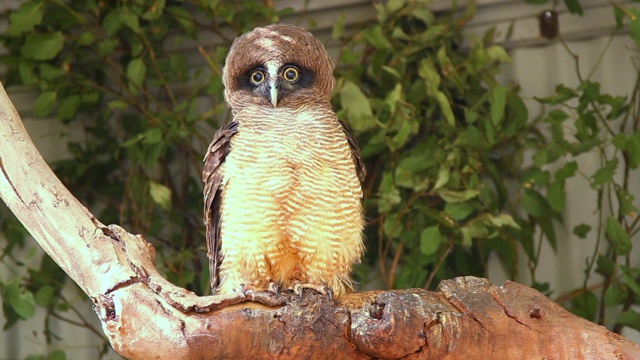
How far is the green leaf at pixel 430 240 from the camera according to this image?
9.32ft

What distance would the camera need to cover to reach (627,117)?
314cm

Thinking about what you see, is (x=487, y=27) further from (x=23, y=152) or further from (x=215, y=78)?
(x=23, y=152)

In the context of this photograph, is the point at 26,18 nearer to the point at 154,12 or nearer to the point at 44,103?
the point at 44,103

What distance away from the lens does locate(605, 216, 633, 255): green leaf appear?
9.16ft

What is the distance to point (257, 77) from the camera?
237cm

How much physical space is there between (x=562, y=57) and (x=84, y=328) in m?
2.29

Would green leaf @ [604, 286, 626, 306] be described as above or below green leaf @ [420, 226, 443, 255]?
below

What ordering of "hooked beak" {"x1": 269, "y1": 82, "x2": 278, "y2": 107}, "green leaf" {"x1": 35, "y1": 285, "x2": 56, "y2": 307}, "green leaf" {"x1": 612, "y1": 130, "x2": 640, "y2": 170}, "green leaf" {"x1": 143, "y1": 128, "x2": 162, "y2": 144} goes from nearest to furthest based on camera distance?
"hooked beak" {"x1": 269, "y1": 82, "x2": 278, "y2": 107}, "green leaf" {"x1": 612, "y1": 130, "x2": 640, "y2": 170}, "green leaf" {"x1": 143, "y1": 128, "x2": 162, "y2": 144}, "green leaf" {"x1": 35, "y1": 285, "x2": 56, "y2": 307}

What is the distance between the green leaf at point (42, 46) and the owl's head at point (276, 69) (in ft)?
4.00

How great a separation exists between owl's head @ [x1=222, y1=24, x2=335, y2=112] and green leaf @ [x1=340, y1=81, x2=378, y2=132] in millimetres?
595

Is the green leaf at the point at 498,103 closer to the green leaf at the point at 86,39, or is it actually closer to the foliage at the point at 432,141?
the foliage at the point at 432,141

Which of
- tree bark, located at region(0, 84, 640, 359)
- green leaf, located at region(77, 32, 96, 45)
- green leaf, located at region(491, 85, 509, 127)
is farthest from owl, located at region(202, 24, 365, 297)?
green leaf, located at region(77, 32, 96, 45)

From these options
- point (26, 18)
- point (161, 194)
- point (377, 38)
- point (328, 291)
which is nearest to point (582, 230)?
point (377, 38)

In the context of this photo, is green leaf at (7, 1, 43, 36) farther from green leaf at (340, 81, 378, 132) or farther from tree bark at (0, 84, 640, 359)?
tree bark at (0, 84, 640, 359)
